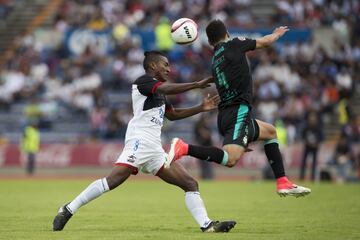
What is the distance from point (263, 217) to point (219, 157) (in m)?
3.30

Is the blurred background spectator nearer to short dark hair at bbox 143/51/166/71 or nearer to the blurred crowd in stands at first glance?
the blurred crowd in stands

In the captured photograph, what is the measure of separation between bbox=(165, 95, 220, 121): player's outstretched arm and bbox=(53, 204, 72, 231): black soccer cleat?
1926mm

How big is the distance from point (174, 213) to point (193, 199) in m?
4.09

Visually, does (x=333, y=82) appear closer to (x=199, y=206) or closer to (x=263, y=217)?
(x=263, y=217)

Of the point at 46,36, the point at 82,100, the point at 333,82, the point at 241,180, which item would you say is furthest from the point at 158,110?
the point at 46,36

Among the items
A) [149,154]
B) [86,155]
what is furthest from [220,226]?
[86,155]

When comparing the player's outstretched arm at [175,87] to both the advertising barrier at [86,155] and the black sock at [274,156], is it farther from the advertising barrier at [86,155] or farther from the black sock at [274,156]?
the advertising barrier at [86,155]

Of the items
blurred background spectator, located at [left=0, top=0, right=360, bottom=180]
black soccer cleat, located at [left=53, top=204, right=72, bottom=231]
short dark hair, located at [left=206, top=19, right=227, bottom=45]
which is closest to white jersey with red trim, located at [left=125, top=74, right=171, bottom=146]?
short dark hair, located at [left=206, top=19, right=227, bottom=45]

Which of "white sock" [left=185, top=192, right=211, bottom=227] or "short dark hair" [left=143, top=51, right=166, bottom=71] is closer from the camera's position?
"white sock" [left=185, top=192, right=211, bottom=227]

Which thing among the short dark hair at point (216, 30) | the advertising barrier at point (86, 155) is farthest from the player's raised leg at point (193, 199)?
the advertising barrier at point (86, 155)

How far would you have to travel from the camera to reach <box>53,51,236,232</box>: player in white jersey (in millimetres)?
12008

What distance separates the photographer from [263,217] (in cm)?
1495

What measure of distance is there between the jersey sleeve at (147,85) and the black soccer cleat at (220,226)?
6.28 feet

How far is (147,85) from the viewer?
1195cm
